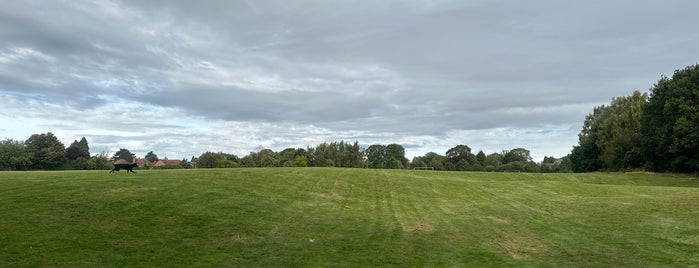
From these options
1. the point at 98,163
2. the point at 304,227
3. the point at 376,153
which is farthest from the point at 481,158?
the point at 304,227

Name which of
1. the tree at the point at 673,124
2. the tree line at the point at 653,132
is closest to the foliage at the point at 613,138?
the tree line at the point at 653,132

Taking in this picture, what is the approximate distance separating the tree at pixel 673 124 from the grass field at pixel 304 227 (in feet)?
86.3

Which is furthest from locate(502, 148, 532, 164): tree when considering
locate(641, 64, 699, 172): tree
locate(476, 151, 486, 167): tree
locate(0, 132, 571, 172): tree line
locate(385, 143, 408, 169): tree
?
locate(641, 64, 699, 172): tree

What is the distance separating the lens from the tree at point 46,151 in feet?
227

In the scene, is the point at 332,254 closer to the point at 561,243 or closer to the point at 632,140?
the point at 561,243

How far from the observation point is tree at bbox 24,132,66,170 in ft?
227

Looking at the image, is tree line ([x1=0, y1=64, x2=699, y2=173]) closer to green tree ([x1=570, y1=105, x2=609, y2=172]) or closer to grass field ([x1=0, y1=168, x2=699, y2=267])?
green tree ([x1=570, y1=105, x2=609, y2=172])

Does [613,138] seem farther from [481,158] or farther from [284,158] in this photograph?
[481,158]

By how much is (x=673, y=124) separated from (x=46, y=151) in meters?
87.4

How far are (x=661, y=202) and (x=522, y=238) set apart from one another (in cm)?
1190

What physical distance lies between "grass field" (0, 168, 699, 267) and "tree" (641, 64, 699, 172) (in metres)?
26.3

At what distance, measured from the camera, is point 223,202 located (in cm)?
1631

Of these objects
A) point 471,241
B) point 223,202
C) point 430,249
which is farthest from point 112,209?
point 471,241

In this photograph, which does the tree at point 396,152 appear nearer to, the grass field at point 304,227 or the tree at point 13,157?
the tree at point 13,157
